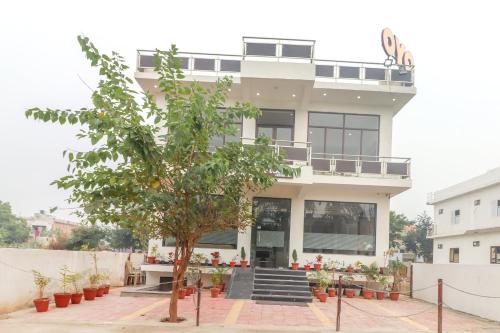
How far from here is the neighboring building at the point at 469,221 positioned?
2670cm

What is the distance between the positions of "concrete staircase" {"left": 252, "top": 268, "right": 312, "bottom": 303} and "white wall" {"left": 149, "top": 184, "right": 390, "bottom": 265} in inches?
60.6

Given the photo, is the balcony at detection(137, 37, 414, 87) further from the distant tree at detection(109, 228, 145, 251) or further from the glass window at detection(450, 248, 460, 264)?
the distant tree at detection(109, 228, 145, 251)

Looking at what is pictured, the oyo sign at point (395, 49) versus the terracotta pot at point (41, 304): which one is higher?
the oyo sign at point (395, 49)

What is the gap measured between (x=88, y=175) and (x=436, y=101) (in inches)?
598

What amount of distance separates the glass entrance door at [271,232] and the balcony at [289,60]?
15.6ft

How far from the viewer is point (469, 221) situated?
3014cm

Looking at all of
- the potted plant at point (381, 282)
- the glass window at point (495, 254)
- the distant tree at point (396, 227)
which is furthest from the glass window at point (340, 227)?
the distant tree at point (396, 227)

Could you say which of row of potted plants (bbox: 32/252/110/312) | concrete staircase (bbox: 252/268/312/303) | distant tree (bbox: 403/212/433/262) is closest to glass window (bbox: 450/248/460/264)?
distant tree (bbox: 403/212/433/262)

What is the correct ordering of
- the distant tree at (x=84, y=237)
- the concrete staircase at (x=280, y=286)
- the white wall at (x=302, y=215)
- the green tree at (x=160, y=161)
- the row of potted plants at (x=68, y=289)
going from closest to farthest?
the green tree at (x=160, y=161)
the row of potted plants at (x=68, y=289)
the concrete staircase at (x=280, y=286)
the white wall at (x=302, y=215)
the distant tree at (x=84, y=237)

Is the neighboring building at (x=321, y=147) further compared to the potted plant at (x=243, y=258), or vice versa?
the neighboring building at (x=321, y=147)

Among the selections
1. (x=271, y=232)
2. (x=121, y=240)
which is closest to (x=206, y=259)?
(x=271, y=232)

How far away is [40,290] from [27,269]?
570 millimetres

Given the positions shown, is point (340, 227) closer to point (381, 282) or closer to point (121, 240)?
point (381, 282)

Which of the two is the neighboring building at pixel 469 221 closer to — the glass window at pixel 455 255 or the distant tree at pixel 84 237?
the glass window at pixel 455 255
